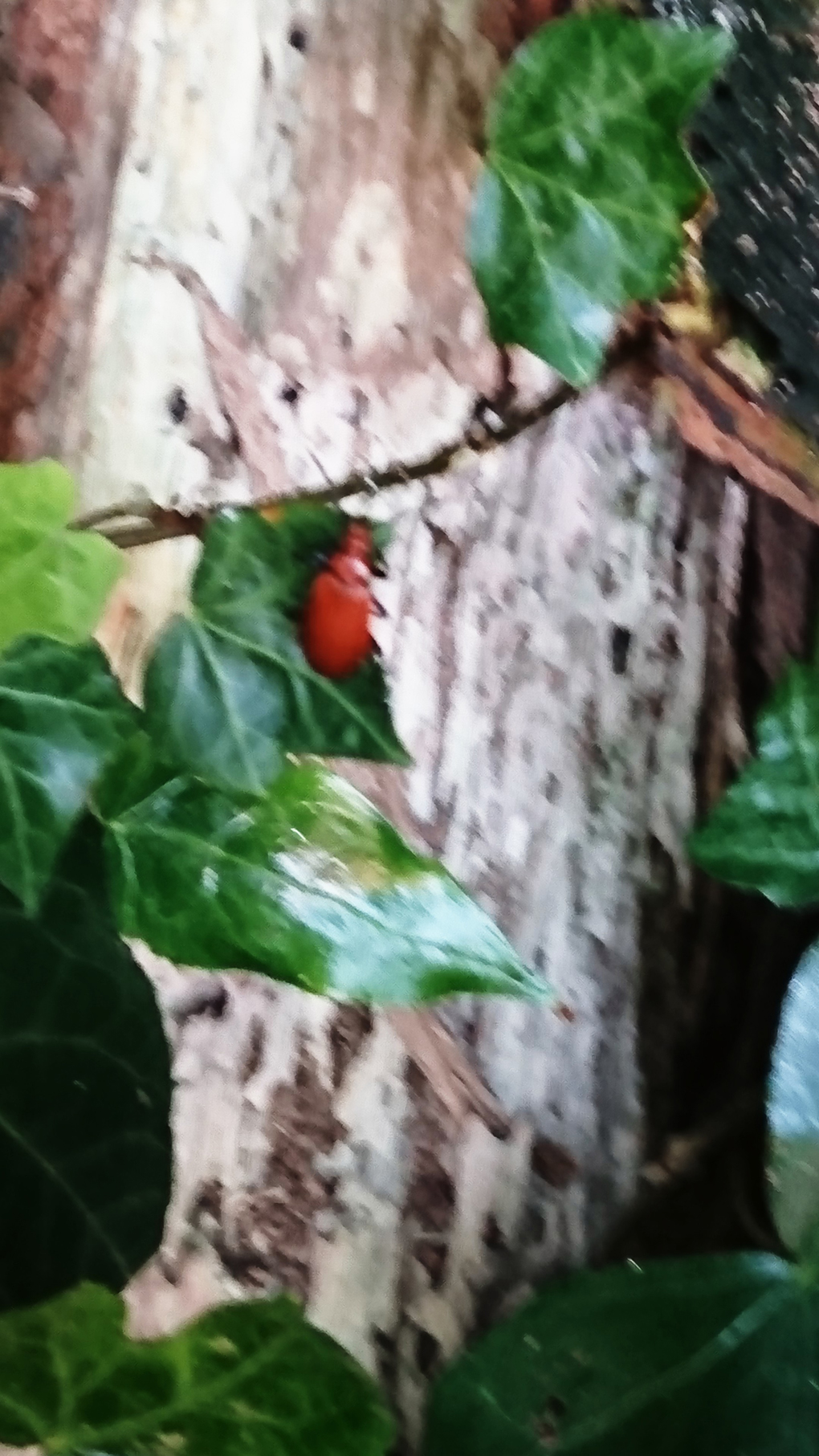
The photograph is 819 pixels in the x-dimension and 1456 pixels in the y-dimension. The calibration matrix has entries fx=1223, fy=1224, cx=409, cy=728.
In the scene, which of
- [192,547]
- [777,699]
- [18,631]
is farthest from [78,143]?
[777,699]

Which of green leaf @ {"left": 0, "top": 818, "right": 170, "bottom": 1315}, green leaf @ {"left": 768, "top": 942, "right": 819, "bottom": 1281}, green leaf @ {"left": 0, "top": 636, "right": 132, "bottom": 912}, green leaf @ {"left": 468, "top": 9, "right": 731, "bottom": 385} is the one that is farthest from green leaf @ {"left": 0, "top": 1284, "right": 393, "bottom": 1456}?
green leaf @ {"left": 468, "top": 9, "right": 731, "bottom": 385}

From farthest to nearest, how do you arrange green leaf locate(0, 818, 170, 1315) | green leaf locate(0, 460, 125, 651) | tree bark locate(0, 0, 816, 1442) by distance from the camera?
tree bark locate(0, 0, 816, 1442) < green leaf locate(0, 818, 170, 1315) < green leaf locate(0, 460, 125, 651)

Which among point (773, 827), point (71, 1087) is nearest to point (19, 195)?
point (71, 1087)

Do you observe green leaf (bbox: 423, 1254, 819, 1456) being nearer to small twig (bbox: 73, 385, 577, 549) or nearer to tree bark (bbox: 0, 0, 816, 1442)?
tree bark (bbox: 0, 0, 816, 1442)

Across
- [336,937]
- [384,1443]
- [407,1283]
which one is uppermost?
[336,937]

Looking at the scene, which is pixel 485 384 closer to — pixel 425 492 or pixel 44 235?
pixel 425 492
